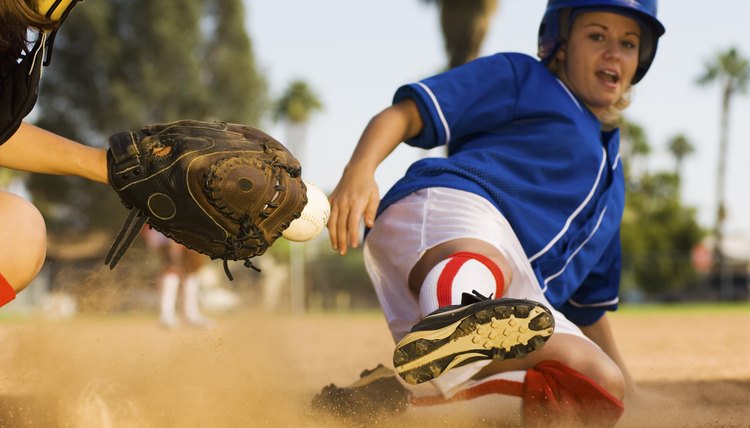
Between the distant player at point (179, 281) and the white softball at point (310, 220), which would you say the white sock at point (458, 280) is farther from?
the distant player at point (179, 281)

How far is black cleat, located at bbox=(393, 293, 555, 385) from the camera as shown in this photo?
2.02m

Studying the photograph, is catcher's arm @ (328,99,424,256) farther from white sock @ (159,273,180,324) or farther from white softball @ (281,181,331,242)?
white sock @ (159,273,180,324)

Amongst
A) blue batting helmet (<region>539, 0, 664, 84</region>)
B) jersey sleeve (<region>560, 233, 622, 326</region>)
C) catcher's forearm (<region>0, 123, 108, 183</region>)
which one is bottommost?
jersey sleeve (<region>560, 233, 622, 326</region>)

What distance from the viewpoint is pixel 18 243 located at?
2.11 metres

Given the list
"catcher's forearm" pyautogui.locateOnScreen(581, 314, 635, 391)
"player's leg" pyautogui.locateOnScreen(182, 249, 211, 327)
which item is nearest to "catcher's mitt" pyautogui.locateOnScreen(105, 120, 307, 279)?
"catcher's forearm" pyautogui.locateOnScreen(581, 314, 635, 391)

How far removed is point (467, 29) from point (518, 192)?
12.7 m

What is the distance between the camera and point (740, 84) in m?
40.7

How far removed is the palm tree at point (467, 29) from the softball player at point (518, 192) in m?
11.8

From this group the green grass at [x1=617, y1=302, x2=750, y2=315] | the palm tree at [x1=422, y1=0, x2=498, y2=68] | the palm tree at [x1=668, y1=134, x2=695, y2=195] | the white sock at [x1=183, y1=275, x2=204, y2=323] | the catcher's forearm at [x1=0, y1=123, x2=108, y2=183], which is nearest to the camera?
the catcher's forearm at [x1=0, y1=123, x2=108, y2=183]

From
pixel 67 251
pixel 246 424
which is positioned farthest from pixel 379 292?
pixel 67 251

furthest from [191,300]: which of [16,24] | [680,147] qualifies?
[680,147]

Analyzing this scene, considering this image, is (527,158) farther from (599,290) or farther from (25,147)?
(25,147)

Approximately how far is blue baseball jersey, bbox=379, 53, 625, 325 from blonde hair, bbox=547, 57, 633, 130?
0.40 ft

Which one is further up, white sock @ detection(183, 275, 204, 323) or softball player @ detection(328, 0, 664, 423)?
softball player @ detection(328, 0, 664, 423)
